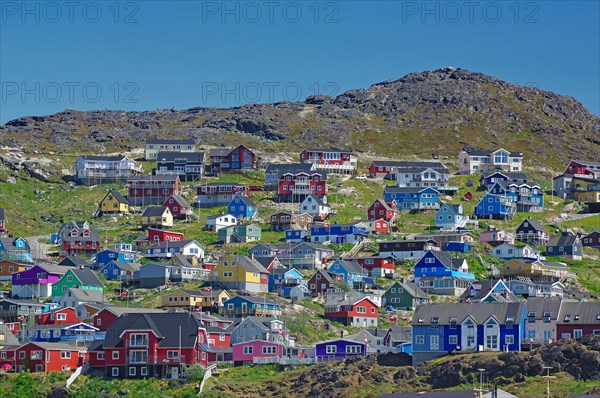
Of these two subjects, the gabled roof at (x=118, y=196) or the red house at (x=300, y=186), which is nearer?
the gabled roof at (x=118, y=196)

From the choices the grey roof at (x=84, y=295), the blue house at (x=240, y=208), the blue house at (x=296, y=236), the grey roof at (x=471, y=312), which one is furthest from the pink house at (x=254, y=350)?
the blue house at (x=240, y=208)

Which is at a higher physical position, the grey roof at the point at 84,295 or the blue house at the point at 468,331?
the grey roof at the point at 84,295

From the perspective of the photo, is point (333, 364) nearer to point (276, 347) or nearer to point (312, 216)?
point (276, 347)

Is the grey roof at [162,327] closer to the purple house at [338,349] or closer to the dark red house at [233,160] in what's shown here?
the purple house at [338,349]

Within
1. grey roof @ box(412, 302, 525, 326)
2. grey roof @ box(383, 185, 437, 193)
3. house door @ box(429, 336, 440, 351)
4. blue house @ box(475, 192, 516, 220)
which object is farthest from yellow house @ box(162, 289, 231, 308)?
grey roof @ box(383, 185, 437, 193)

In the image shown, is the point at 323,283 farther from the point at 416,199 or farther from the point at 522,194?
the point at 522,194

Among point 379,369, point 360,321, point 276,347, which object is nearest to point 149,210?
point 360,321
